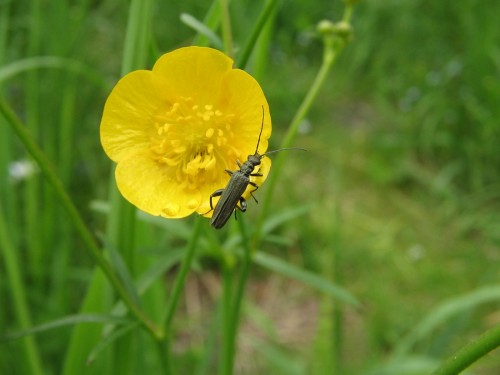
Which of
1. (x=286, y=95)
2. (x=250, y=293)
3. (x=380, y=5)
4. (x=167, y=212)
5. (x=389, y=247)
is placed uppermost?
(x=167, y=212)

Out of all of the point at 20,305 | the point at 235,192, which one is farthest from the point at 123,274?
the point at 20,305

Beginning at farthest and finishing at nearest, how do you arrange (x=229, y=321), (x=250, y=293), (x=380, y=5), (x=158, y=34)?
(x=380, y=5) < (x=158, y=34) < (x=250, y=293) < (x=229, y=321)

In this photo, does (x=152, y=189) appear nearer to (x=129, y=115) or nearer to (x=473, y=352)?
(x=129, y=115)

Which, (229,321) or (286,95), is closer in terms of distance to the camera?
(229,321)

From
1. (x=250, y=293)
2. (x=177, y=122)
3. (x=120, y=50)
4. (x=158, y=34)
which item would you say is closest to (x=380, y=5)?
(x=158, y=34)

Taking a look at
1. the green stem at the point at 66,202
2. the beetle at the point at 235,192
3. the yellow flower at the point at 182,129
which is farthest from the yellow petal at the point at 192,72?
the green stem at the point at 66,202

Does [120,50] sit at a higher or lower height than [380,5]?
lower

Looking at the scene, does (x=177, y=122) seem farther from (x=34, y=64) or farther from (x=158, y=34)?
(x=158, y=34)
